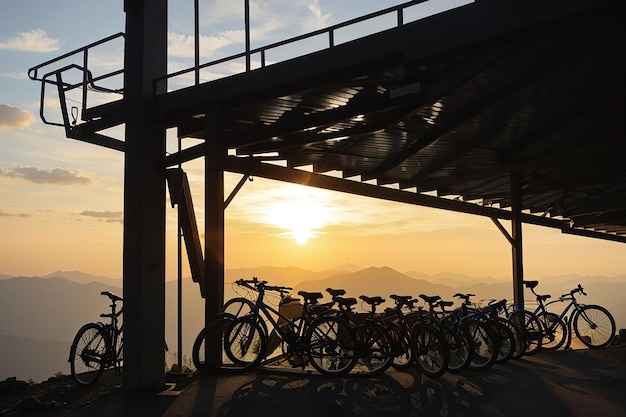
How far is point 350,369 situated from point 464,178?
18.4 ft

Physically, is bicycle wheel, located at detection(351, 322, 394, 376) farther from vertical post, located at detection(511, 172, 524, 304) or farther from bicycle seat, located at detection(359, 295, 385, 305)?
vertical post, located at detection(511, 172, 524, 304)

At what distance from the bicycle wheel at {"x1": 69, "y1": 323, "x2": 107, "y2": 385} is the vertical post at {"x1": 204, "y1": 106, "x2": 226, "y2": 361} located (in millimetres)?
1784

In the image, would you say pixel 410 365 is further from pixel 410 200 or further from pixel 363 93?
pixel 410 200

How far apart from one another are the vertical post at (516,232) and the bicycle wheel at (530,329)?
56.1 inches

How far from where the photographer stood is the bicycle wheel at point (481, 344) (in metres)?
7.45

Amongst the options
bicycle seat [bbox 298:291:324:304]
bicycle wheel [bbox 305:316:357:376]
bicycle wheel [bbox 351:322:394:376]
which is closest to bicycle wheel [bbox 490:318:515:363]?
bicycle wheel [bbox 351:322:394:376]

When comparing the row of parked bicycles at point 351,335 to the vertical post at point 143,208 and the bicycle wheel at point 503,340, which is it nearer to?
the bicycle wheel at point 503,340

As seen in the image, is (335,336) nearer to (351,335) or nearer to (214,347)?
(351,335)

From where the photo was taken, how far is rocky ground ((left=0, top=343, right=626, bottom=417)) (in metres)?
6.60

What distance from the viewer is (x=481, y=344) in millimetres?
7715

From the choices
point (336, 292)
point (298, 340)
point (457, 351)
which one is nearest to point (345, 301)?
point (336, 292)

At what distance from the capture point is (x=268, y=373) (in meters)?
6.92

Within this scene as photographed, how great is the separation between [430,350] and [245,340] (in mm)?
2230

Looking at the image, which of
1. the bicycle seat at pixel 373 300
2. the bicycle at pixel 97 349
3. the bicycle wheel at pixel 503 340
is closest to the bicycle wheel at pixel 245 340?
the bicycle seat at pixel 373 300
